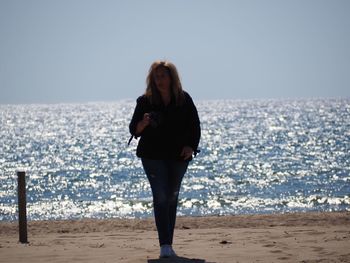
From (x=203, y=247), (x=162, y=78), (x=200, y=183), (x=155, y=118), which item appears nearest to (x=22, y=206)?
(x=203, y=247)

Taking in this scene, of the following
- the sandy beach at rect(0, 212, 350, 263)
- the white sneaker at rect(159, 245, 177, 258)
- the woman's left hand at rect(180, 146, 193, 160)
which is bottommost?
the sandy beach at rect(0, 212, 350, 263)

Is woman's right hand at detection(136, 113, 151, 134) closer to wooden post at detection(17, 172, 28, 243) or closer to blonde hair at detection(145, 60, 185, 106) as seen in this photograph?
blonde hair at detection(145, 60, 185, 106)

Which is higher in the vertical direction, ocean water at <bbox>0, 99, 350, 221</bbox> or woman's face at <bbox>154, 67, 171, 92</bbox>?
woman's face at <bbox>154, 67, 171, 92</bbox>

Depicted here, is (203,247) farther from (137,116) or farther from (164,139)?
(137,116)

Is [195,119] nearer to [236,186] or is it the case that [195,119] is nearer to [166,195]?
[166,195]

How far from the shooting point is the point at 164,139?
23.3 ft

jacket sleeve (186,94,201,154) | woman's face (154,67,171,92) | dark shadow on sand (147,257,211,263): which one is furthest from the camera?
jacket sleeve (186,94,201,154)

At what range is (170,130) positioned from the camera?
712 centimetres

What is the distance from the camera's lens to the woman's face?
703 cm

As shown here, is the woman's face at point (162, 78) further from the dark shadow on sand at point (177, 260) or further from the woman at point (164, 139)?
the dark shadow on sand at point (177, 260)

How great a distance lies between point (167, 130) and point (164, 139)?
0.09 metres

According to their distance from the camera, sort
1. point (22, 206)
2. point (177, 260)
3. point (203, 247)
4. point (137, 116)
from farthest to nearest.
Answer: point (22, 206)
point (203, 247)
point (137, 116)
point (177, 260)

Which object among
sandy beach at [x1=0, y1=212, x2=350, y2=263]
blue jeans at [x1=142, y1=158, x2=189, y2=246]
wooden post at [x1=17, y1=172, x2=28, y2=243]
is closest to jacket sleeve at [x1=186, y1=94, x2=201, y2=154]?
blue jeans at [x1=142, y1=158, x2=189, y2=246]

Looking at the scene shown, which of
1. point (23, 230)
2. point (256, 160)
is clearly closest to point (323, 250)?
point (23, 230)
